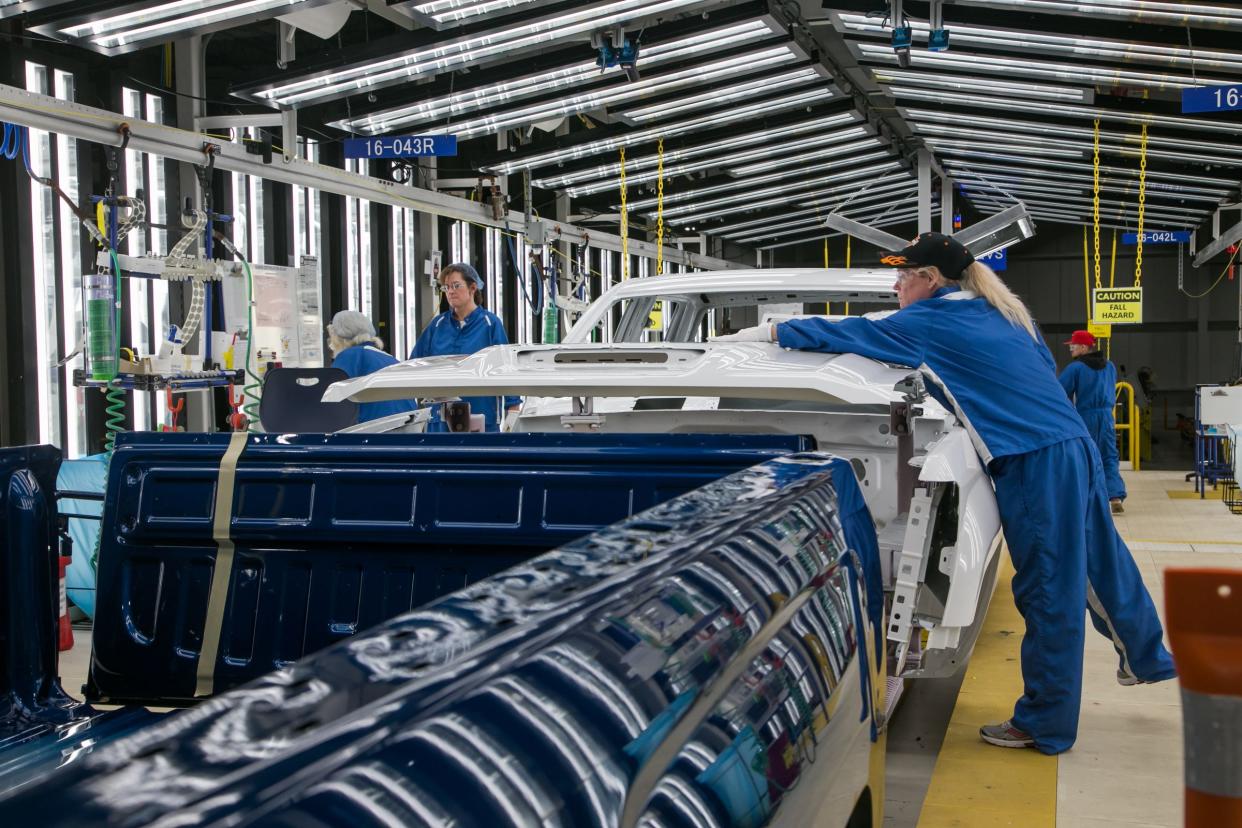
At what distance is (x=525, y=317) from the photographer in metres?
16.8

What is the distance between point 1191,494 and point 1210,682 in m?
12.4

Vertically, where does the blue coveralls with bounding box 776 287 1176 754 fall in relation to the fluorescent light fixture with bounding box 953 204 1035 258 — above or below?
below

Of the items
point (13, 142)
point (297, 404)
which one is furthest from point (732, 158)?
point (297, 404)

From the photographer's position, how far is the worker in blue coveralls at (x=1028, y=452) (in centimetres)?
382

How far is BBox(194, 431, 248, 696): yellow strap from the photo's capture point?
2.62 metres

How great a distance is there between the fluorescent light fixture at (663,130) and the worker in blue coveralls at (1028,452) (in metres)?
8.46

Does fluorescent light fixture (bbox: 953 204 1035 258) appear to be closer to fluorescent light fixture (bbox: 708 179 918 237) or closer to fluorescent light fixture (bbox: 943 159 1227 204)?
fluorescent light fixture (bbox: 943 159 1227 204)

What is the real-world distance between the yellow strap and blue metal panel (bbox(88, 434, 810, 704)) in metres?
0.02

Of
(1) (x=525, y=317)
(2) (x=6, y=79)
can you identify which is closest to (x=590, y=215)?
(1) (x=525, y=317)

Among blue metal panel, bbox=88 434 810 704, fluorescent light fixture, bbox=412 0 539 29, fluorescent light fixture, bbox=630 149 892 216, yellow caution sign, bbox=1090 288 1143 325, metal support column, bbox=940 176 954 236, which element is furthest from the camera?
metal support column, bbox=940 176 954 236

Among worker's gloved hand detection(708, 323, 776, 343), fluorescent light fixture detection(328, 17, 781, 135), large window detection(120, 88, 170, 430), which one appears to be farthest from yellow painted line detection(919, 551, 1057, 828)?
large window detection(120, 88, 170, 430)

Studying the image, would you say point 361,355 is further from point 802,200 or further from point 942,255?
point 802,200

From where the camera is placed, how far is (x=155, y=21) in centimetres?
676

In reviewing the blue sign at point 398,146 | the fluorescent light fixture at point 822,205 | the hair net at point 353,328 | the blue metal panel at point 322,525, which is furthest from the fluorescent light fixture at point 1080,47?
the fluorescent light fixture at point 822,205
